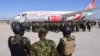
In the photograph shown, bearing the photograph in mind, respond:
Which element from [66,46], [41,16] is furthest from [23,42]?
[41,16]

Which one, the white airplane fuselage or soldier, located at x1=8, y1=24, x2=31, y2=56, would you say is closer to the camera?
soldier, located at x1=8, y1=24, x2=31, y2=56

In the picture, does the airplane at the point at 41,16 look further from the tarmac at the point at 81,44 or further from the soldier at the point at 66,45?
the soldier at the point at 66,45

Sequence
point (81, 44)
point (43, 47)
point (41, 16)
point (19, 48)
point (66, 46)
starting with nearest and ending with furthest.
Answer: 1. point (43, 47)
2. point (19, 48)
3. point (66, 46)
4. point (81, 44)
5. point (41, 16)

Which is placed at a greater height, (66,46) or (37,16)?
(66,46)

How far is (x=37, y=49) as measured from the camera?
471 cm

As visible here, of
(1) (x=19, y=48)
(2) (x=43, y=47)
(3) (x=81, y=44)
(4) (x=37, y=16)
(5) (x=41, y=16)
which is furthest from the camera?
(5) (x=41, y=16)

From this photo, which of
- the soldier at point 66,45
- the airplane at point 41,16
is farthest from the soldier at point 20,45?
the airplane at point 41,16

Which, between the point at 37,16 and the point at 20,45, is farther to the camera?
the point at 37,16

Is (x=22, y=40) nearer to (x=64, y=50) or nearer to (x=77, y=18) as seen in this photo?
(x=64, y=50)

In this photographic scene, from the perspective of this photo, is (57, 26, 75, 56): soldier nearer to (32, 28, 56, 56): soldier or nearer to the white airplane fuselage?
(32, 28, 56, 56): soldier

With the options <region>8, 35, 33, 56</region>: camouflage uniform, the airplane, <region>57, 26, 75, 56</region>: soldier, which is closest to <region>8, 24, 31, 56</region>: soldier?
<region>8, 35, 33, 56</region>: camouflage uniform

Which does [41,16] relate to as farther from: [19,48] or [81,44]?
[19,48]

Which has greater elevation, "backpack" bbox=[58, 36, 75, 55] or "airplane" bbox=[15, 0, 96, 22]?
"backpack" bbox=[58, 36, 75, 55]

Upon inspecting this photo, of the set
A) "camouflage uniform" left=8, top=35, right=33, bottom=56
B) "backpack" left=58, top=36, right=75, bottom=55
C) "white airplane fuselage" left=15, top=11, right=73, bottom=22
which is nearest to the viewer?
"camouflage uniform" left=8, top=35, right=33, bottom=56
